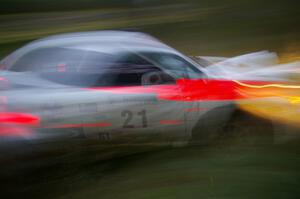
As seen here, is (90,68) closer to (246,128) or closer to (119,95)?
(119,95)

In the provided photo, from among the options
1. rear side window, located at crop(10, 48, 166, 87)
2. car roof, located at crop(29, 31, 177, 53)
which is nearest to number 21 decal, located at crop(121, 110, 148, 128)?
rear side window, located at crop(10, 48, 166, 87)

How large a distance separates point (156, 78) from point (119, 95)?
1.45 feet

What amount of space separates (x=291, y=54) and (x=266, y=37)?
3.16 meters

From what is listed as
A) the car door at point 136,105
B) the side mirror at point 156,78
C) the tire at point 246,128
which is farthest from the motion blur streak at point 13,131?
the tire at point 246,128

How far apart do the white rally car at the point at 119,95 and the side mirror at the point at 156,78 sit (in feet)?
0.03

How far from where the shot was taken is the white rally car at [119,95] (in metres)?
5.09

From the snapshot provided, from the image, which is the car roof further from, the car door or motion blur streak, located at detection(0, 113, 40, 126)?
motion blur streak, located at detection(0, 113, 40, 126)

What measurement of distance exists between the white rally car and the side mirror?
0.4 inches

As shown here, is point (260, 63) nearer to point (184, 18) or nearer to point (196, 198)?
point (196, 198)

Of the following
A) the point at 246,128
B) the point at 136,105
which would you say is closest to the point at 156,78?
the point at 136,105

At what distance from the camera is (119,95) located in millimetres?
5230

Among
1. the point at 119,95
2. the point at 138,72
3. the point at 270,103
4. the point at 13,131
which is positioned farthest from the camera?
the point at 270,103

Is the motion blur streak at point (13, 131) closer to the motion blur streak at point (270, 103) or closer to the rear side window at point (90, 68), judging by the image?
the rear side window at point (90, 68)

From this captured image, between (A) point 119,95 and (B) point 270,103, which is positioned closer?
(A) point 119,95
